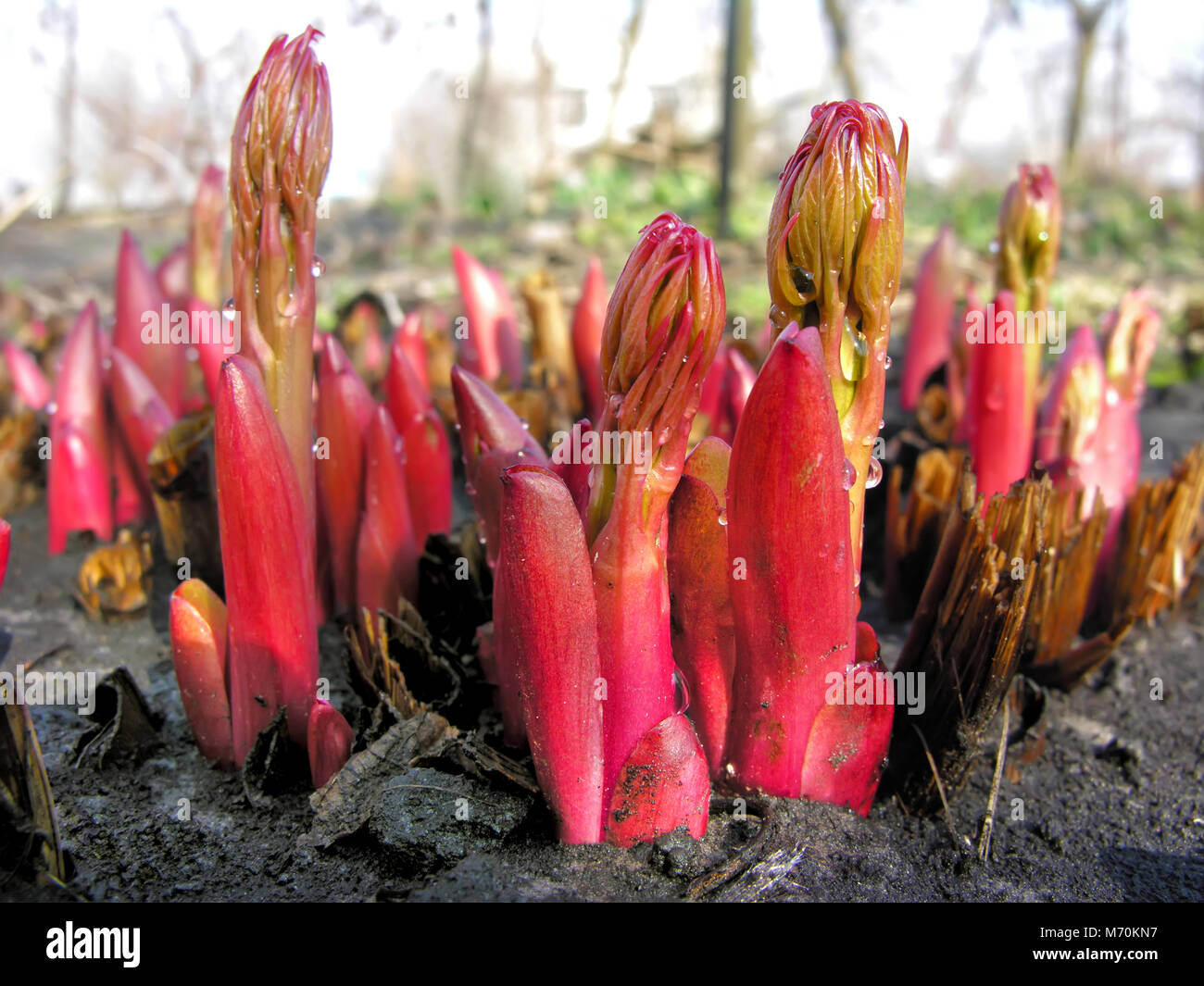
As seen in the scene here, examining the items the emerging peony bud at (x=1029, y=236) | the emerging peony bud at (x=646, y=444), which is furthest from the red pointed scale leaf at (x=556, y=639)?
the emerging peony bud at (x=1029, y=236)

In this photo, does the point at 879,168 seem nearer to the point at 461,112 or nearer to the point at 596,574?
the point at 596,574

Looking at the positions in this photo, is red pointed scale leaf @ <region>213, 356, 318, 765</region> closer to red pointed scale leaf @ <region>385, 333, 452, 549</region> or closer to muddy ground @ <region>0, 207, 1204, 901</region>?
muddy ground @ <region>0, 207, 1204, 901</region>

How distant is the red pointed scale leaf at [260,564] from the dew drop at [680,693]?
2.70 feet

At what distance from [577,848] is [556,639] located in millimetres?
449

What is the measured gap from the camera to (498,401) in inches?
87.8

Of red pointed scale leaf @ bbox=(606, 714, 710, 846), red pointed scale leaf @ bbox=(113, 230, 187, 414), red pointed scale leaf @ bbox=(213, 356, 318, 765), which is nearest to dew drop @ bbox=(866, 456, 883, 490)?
red pointed scale leaf @ bbox=(606, 714, 710, 846)

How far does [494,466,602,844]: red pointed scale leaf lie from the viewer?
1610 millimetres

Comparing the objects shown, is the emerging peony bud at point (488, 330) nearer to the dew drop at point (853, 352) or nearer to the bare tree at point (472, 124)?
the dew drop at point (853, 352)

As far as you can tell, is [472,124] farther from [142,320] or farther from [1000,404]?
[1000,404]

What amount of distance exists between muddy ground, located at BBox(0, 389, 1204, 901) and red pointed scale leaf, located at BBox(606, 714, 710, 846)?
4 centimetres

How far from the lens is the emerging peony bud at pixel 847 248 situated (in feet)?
5.24

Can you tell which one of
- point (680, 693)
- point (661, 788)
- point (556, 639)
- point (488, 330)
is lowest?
point (661, 788)

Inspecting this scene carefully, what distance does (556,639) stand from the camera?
1.67 meters

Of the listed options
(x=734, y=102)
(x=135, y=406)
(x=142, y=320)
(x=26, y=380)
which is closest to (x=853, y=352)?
(x=135, y=406)
